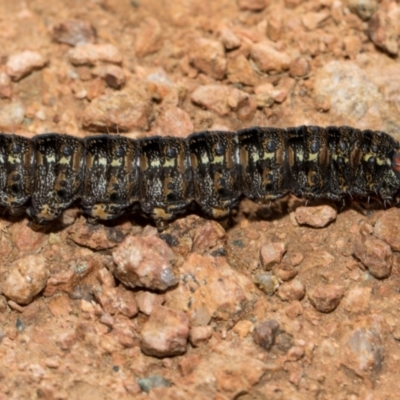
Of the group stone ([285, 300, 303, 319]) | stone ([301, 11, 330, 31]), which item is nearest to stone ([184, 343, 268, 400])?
stone ([285, 300, 303, 319])

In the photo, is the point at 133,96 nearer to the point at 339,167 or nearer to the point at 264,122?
the point at 264,122

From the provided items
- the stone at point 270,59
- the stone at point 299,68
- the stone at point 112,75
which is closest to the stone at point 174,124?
the stone at point 112,75

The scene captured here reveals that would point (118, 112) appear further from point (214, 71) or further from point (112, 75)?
point (214, 71)

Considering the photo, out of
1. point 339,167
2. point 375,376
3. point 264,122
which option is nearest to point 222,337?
point 375,376

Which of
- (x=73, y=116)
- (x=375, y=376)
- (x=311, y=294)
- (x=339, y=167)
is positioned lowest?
(x=375, y=376)

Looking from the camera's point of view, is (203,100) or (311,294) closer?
(311,294)

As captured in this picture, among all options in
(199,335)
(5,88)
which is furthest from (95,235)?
(5,88)

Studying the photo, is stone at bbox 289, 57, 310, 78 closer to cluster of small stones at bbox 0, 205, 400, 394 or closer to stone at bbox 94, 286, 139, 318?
cluster of small stones at bbox 0, 205, 400, 394
